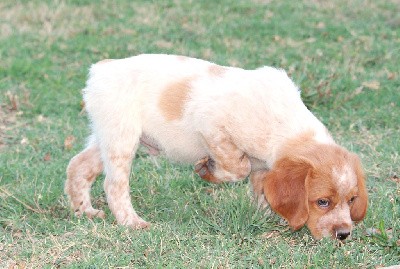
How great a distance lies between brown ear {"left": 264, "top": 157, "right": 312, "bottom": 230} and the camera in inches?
191

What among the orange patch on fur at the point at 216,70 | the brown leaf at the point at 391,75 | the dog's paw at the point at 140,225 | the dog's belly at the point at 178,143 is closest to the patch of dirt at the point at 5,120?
the dog's belly at the point at 178,143

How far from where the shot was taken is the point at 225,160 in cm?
541

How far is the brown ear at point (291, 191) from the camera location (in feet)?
16.0

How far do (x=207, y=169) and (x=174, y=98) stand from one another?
0.57m

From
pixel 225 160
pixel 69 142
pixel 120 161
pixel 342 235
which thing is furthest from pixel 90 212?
pixel 342 235

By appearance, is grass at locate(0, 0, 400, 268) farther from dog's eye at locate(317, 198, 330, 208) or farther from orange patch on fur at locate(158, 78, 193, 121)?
orange patch on fur at locate(158, 78, 193, 121)

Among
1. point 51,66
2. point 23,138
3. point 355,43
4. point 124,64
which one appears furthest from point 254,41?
point 124,64

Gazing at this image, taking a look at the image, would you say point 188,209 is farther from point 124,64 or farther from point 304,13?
point 304,13

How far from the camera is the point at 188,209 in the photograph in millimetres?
5805

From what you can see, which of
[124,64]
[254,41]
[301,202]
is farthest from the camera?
[254,41]

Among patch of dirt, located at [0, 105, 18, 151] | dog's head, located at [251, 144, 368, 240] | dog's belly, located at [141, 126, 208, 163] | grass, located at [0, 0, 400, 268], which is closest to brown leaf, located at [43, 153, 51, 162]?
grass, located at [0, 0, 400, 268]

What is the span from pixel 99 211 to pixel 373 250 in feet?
6.91

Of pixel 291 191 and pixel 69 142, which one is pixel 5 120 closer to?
pixel 69 142

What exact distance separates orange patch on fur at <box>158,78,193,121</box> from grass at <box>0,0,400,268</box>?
719mm
